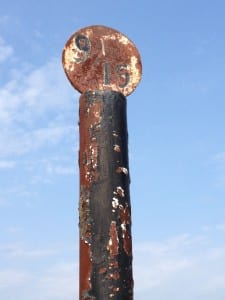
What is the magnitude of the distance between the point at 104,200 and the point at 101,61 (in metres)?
1.07

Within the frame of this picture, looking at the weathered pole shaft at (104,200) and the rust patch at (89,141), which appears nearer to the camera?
the weathered pole shaft at (104,200)

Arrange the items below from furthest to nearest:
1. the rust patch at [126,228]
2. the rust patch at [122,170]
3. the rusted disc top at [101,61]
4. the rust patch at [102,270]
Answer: the rusted disc top at [101,61] < the rust patch at [122,170] < the rust patch at [126,228] < the rust patch at [102,270]

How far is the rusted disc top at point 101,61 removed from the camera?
136 inches

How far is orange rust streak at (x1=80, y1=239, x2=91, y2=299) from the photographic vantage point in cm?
296

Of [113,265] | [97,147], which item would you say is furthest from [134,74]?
[113,265]

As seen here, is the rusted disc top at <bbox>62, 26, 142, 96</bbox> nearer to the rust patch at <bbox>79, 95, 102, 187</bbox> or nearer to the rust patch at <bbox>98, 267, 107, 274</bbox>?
the rust patch at <bbox>79, 95, 102, 187</bbox>

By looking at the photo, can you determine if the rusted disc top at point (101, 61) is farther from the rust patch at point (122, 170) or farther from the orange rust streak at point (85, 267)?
the orange rust streak at point (85, 267)

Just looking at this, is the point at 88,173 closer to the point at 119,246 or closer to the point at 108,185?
the point at 108,185

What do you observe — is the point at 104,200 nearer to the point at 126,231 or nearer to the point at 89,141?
the point at 126,231

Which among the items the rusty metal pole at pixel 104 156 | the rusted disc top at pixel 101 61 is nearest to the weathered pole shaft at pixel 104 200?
the rusty metal pole at pixel 104 156

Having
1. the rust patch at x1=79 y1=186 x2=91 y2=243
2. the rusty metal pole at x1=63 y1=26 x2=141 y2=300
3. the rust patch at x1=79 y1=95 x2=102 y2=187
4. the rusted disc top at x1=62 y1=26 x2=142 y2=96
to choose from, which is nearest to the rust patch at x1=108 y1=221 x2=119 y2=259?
the rusty metal pole at x1=63 y1=26 x2=141 y2=300

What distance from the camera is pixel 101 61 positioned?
351 cm

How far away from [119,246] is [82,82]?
121 centimetres

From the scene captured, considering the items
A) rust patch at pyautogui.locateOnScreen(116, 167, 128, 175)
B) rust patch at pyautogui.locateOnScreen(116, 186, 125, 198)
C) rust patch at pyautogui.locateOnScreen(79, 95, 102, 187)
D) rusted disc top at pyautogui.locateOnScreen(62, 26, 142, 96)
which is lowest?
rust patch at pyautogui.locateOnScreen(116, 186, 125, 198)
